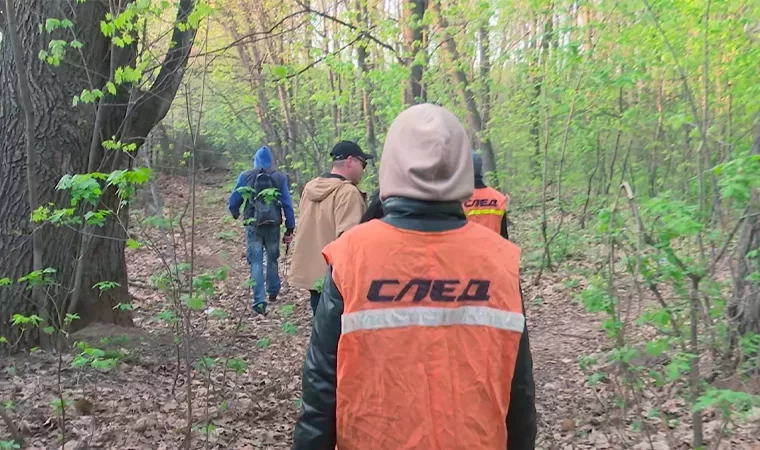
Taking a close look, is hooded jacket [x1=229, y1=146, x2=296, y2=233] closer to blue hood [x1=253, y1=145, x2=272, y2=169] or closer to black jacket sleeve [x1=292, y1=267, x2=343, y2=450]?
blue hood [x1=253, y1=145, x2=272, y2=169]

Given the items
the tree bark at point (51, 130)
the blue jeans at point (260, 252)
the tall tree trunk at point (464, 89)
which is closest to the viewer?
the tree bark at point (51, 130)

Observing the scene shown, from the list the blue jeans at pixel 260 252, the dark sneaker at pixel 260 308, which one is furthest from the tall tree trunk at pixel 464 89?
the dark sneaker at pixel 260 308

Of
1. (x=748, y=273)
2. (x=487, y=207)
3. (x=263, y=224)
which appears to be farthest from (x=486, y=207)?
(x=263, y=224)

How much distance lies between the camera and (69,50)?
17.5ft

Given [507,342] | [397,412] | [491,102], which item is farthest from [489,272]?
[491,102]

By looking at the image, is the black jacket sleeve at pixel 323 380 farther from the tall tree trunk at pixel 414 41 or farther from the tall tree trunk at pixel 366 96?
the tall tree trunk at pixel 366 96

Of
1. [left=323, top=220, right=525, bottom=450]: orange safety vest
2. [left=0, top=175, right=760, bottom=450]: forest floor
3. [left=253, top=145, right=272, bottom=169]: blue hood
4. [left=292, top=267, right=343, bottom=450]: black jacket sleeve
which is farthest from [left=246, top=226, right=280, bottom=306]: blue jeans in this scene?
[left=323, top=220, right=525, bottom=450]: orange safety vest

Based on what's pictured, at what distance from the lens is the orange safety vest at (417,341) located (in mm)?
1665

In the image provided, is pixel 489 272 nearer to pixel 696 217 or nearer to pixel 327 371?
pixel 327 371

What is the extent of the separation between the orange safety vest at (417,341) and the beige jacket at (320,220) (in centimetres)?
325

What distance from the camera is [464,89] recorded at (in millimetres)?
12383

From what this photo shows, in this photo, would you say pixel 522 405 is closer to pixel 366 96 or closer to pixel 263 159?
pixel 263 159

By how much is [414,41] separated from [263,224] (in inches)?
164

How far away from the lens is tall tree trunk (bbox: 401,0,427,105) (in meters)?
9.73
